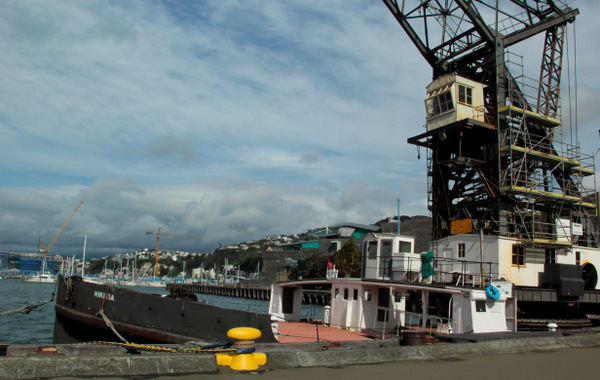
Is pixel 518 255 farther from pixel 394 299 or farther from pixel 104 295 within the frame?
pixel 104 295

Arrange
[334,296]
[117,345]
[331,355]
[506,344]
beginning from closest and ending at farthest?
[331,355] → [117,345] → [506,344] → [334,296]

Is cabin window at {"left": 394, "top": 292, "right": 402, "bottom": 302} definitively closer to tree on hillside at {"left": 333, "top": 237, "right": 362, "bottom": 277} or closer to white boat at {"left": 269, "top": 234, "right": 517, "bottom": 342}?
white boat at {"left": 269, "top": 234, "right": 517, "bottom": 342}

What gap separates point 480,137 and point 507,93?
4.03m

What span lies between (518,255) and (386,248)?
8.03 metres

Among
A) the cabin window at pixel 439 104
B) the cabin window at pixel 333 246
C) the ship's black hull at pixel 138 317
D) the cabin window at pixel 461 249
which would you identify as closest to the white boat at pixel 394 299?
the ship's black hull at pixel 138 317

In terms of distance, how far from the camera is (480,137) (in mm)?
32594

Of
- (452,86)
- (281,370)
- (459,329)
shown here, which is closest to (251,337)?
(281,370)

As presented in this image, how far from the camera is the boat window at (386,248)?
20656 mm

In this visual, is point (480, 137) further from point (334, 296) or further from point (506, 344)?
point (506, 344)

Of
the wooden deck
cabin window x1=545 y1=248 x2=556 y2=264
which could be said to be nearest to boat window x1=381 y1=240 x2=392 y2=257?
the wooden deck

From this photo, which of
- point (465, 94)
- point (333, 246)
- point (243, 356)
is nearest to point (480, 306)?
point (243, 356)

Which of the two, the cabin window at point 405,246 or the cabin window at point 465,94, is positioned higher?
the cabin window at point 465,94

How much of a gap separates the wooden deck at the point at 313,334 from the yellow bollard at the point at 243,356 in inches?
254

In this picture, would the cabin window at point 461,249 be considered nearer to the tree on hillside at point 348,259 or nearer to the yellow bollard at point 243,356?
the yellow bollard at point 243,356
